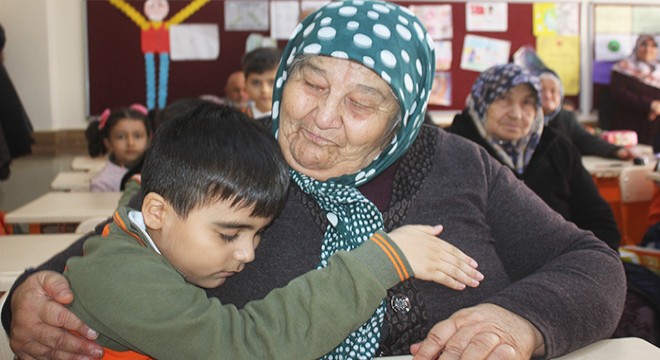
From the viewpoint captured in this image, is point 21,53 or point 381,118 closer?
point 381,118

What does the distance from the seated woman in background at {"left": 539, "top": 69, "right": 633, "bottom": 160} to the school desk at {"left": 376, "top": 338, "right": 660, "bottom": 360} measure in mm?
4190

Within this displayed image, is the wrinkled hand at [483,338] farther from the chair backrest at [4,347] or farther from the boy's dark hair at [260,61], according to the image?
the boy's dark hair at [260,61]

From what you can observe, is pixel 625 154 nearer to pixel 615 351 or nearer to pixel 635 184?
pixel 635 184

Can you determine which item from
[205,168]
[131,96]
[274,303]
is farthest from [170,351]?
[131,96]

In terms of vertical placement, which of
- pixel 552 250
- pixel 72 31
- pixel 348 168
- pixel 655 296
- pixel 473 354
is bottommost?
pixel 655 296

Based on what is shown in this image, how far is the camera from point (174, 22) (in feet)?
24.8

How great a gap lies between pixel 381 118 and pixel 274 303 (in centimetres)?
55

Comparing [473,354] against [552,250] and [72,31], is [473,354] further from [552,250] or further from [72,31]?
[72,31]

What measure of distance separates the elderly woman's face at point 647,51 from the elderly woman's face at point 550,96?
3390 mm

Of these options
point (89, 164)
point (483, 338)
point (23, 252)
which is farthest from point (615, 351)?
point (89, 164)

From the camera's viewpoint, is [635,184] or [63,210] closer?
[63,210]

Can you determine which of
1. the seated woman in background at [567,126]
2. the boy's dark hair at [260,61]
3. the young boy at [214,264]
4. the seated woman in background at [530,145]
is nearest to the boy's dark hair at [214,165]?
the young boy at [214,264]

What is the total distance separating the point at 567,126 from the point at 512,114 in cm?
254

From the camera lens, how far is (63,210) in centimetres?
341
